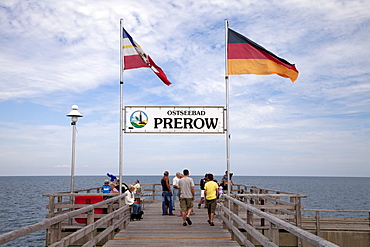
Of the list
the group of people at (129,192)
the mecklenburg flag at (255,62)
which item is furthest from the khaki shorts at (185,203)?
the mecklenburg flag at (255,62)

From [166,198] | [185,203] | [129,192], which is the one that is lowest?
[166,198]

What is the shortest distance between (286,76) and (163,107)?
4174 mm

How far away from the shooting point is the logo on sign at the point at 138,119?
12.6m

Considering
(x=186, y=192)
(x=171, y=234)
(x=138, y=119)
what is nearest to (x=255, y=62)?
(x=138, y=119)

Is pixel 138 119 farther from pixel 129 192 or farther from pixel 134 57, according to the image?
pixel 129 192

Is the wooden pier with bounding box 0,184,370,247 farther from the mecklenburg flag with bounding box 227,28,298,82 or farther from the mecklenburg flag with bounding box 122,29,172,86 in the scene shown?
the mecklenburg flag with bounding box 122,29,172,86

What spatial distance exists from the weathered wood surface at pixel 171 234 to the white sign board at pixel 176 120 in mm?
3073

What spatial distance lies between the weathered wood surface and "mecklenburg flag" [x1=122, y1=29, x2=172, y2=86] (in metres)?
5.10

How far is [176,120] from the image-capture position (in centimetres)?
1258

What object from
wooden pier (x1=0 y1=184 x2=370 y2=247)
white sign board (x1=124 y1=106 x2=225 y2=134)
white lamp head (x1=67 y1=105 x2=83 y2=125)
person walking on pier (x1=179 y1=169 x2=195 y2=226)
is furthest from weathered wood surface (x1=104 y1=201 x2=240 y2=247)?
white lamp head (x1=67 y1=105 x2=83 y2=125)

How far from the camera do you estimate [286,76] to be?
12391 millimetres

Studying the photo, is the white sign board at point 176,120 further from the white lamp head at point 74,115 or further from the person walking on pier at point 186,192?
the white lamp head at point 74,115

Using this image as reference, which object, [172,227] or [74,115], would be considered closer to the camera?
Result: [172,227]

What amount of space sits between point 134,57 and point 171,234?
241 inches
